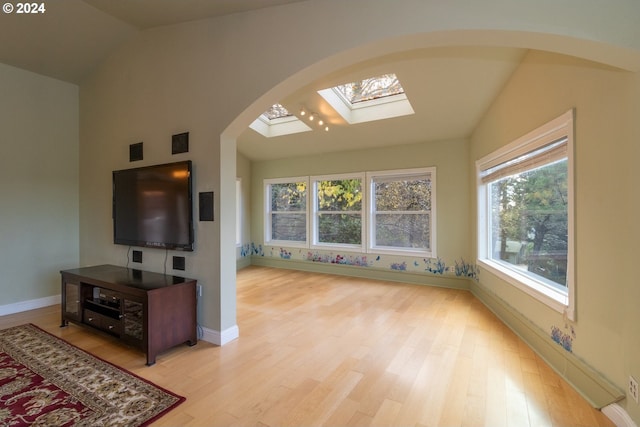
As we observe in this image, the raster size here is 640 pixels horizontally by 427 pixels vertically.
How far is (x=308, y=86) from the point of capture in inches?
140

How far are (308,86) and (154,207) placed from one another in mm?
2230

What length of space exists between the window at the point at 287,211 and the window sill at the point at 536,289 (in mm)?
3556

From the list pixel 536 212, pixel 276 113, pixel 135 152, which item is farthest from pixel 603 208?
pixel 276 113

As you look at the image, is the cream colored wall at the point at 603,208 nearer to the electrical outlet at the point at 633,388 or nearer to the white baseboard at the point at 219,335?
the electrical outlet at the point at 633,388

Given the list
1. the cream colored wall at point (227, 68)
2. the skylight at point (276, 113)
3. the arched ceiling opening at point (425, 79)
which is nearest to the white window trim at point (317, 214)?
the arched ceiling opening at point (425, 79)

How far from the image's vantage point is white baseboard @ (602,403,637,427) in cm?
159

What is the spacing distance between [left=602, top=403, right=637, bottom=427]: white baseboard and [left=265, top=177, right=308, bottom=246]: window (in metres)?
4.69

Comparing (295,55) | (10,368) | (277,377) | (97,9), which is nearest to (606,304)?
(277,377)

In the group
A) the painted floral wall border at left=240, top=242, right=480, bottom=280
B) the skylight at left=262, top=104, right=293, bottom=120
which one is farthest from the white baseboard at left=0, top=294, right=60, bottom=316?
the skylight at left=262, top=104, right=293, bottom=120

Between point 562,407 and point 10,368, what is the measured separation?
390cm

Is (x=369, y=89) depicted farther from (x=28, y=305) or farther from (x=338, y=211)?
(x=28, y=305)

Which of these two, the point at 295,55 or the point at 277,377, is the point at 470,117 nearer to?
the point at 295,55

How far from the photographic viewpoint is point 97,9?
2.96 metres

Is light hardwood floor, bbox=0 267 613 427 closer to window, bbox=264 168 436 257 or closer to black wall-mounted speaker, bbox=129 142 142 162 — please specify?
window, bbox=264 168 436 257
